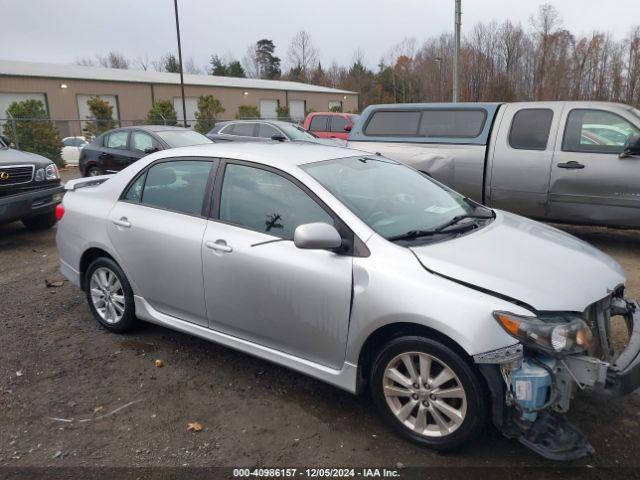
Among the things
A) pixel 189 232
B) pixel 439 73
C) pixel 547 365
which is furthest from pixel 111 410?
pixel 439 73

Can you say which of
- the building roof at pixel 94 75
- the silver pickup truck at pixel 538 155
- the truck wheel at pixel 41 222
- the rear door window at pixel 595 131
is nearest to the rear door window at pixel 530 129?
the silver pickup truck at pixel 538 155

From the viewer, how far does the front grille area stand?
745 cm

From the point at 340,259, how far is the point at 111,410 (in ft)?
5.83

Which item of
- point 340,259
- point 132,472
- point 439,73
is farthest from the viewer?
point 439,73

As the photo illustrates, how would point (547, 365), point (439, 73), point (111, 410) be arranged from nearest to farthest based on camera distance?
point (547, 365), point (111, 410), point (439, 73)

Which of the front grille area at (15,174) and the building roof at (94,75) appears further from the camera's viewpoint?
the building roof at (94,75)

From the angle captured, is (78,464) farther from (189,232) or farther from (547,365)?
(547,365)

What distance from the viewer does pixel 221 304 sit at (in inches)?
141

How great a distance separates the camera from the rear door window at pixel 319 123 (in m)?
18.3

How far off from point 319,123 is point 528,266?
1613 cm

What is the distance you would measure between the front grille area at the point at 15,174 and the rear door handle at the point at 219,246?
5381 millimetres

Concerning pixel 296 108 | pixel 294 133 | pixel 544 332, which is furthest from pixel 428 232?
pixel 296 108

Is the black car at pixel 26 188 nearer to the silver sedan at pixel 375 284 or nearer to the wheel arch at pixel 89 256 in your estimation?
the wheel arch at pixel 89 256

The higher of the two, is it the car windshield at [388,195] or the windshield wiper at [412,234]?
the car windshield at [388,195]
